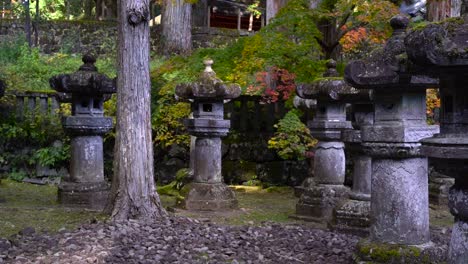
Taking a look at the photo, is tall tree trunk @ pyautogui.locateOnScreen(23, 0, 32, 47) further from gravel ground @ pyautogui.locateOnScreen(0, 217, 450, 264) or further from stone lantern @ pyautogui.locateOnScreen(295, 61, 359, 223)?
gravel ground @ pyautogui.locateOnScreen(0, 217, 450, 264)

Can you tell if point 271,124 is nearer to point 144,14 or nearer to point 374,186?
point 144,14

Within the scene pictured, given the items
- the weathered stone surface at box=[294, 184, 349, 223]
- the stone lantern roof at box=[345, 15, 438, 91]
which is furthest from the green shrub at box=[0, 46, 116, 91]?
the stone lantern roof at box=[345, 15, 438, 91]

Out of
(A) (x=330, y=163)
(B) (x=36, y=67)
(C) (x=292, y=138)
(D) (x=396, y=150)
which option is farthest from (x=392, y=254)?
(B) (x=36, y=67)

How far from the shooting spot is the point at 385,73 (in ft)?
17.4

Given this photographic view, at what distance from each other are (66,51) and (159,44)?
3.20m

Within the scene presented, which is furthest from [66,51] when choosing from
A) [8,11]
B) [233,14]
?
[233,14]

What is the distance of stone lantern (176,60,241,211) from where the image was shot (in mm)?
9477

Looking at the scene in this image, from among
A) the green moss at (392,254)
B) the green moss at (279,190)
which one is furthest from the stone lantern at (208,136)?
the green moss at (392,254)

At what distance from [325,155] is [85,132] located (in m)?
3.77

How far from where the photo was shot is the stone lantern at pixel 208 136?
9477 millimetres

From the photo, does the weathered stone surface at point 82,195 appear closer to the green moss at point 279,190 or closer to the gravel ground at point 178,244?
the gravel ground at point 178,244

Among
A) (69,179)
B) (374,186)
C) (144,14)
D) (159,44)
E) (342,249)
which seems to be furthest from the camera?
Answer: (159,44)

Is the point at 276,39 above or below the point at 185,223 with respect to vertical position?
above

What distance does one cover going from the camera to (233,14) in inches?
968
